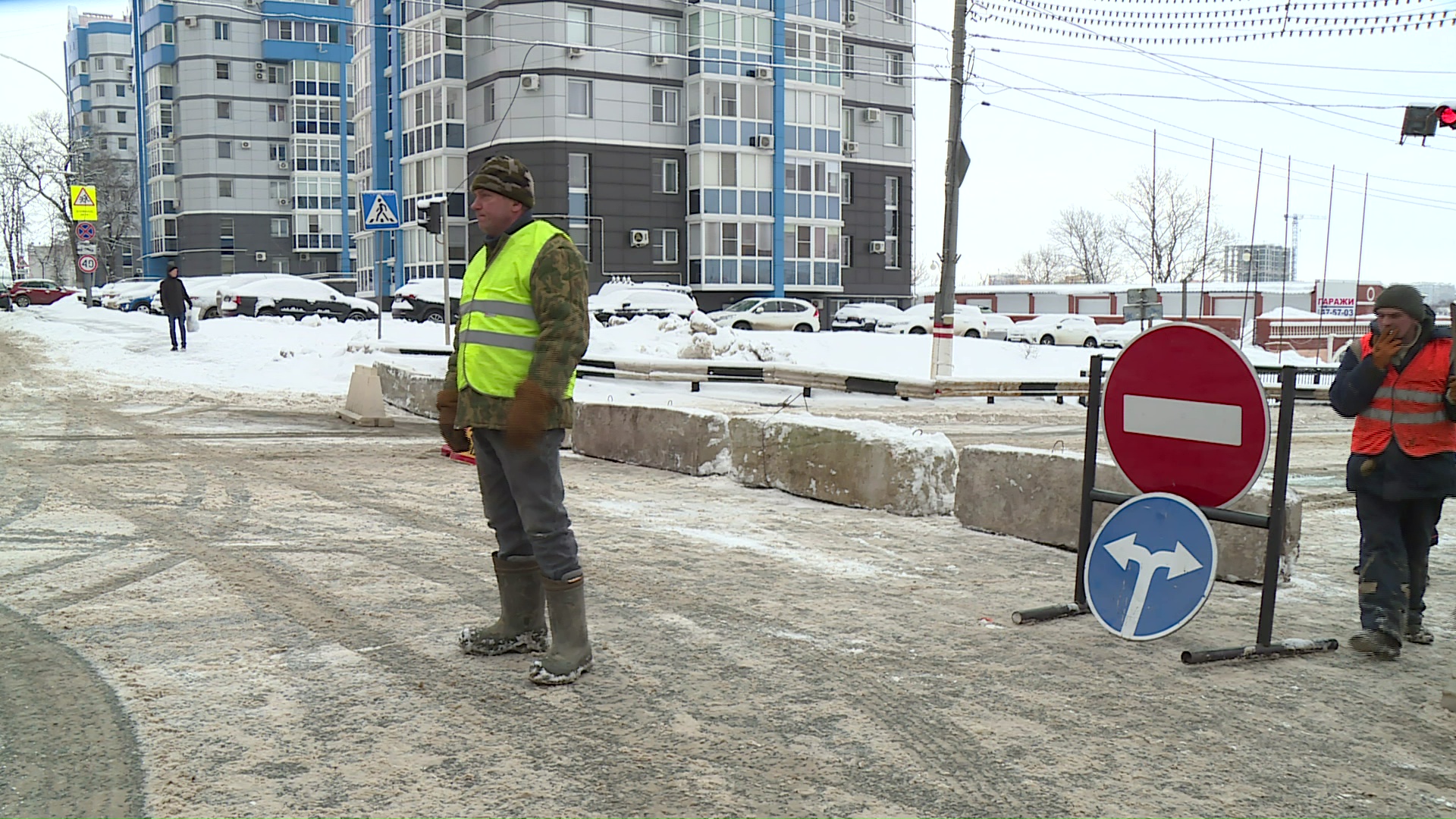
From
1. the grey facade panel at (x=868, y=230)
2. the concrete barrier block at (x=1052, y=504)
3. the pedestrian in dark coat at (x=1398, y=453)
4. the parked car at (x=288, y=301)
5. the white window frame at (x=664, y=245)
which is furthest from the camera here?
the grey facade panel at (x=868, y=230)

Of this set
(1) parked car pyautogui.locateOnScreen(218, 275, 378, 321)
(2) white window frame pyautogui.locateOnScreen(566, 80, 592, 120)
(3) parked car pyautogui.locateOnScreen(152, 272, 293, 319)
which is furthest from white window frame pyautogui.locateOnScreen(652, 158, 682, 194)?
(3) parked car pyautogui.locateOnScreen(152, 272, 293, 319)

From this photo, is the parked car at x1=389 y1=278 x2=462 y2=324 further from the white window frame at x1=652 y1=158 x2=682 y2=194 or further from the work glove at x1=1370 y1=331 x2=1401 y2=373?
the work glove at x1=1370 y1=331 x2=1401 y2=373

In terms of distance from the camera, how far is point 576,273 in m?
4.34

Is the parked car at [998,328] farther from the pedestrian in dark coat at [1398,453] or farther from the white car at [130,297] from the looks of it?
the pedestrian in dark coat at [1398,453]

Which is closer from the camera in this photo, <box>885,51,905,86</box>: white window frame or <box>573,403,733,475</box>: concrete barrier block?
<box>573,403,733,475</box>: concrete barrier block

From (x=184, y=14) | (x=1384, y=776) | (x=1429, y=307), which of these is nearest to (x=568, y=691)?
(x=1384, y=776)

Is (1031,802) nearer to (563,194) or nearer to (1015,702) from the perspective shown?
(1015,702)

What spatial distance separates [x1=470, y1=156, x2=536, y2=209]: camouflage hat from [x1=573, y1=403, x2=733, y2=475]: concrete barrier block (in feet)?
16.9

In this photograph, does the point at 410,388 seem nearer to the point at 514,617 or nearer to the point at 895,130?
the point at 514,617

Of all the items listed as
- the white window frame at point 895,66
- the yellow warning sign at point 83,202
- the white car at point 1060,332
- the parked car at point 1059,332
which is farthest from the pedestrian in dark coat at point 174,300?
the white window frame at point 895,66

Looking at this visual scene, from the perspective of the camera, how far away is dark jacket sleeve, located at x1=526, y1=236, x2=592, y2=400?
4199mm

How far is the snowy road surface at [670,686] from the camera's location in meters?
3.40

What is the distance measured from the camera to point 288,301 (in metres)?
41.1

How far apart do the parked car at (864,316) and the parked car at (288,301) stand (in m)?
17.6
